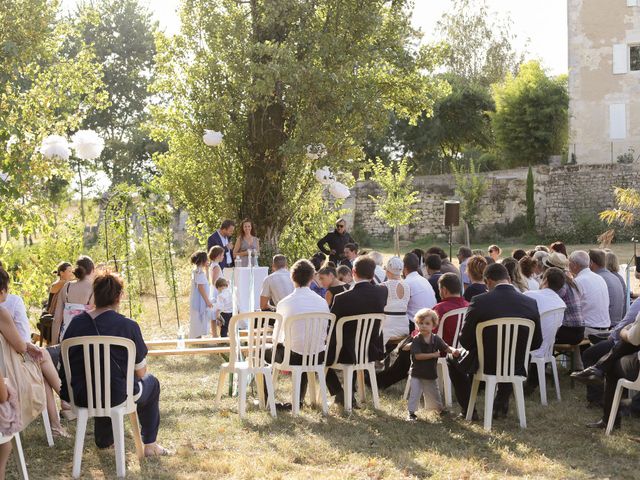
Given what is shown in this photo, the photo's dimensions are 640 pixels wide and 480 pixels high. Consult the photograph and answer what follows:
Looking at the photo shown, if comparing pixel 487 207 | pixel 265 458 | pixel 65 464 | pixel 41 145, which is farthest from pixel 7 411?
pixel 487 207

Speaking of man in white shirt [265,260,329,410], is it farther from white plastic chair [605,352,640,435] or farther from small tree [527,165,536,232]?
small tree [527,165,536,232]

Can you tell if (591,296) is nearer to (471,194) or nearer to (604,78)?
(471,194)

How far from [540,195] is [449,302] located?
24.9m

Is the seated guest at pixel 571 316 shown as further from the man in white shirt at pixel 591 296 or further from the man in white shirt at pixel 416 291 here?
the man in white shirt at pixel 416 291

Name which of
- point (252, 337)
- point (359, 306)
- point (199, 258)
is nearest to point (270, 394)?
point (252, 337)

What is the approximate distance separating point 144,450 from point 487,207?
2666cm

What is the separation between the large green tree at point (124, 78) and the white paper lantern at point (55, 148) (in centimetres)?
2520

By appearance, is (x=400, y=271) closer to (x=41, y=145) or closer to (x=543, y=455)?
(x=543, y=455)

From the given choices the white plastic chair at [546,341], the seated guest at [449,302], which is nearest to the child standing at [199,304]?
the seated guest at [449,302]

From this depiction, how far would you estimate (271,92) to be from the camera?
13055 millimetres

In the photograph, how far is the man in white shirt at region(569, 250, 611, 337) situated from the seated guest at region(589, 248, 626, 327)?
27 centimetres

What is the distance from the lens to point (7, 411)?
4820 millimetres

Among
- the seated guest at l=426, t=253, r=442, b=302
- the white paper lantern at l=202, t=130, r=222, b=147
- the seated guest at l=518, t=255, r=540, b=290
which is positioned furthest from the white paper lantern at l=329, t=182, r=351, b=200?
the seated guest at l=518, t=255, r=540, b=290

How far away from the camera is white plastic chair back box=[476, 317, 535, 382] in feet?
21.6
